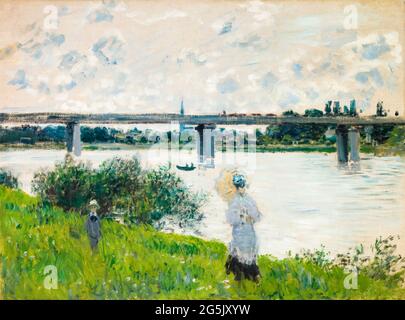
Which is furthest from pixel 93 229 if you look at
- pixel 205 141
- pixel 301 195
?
pixel 301 195

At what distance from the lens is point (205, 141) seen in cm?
915

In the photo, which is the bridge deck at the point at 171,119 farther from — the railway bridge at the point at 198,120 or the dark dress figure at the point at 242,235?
the dark dress figure at the point at 242,235

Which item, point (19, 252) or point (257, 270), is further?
point (19, 252)

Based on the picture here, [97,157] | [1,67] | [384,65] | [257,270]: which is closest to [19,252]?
[97,157]

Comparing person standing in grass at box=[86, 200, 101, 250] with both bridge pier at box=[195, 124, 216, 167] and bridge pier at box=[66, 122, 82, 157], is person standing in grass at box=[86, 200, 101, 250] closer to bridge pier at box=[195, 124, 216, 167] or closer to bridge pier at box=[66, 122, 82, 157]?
bridge pier at box=[66, 122, 82, 157]

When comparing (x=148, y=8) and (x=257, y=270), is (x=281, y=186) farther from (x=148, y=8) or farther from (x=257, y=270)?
(x=148, y=8)

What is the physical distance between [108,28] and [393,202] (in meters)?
5.16

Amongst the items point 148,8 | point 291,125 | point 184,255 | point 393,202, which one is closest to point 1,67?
point 148,8

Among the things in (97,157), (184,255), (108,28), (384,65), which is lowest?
(184,255)

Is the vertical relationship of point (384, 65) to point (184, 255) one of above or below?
above

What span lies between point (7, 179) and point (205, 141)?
323 centimetres

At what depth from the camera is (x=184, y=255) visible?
26.7 ft
